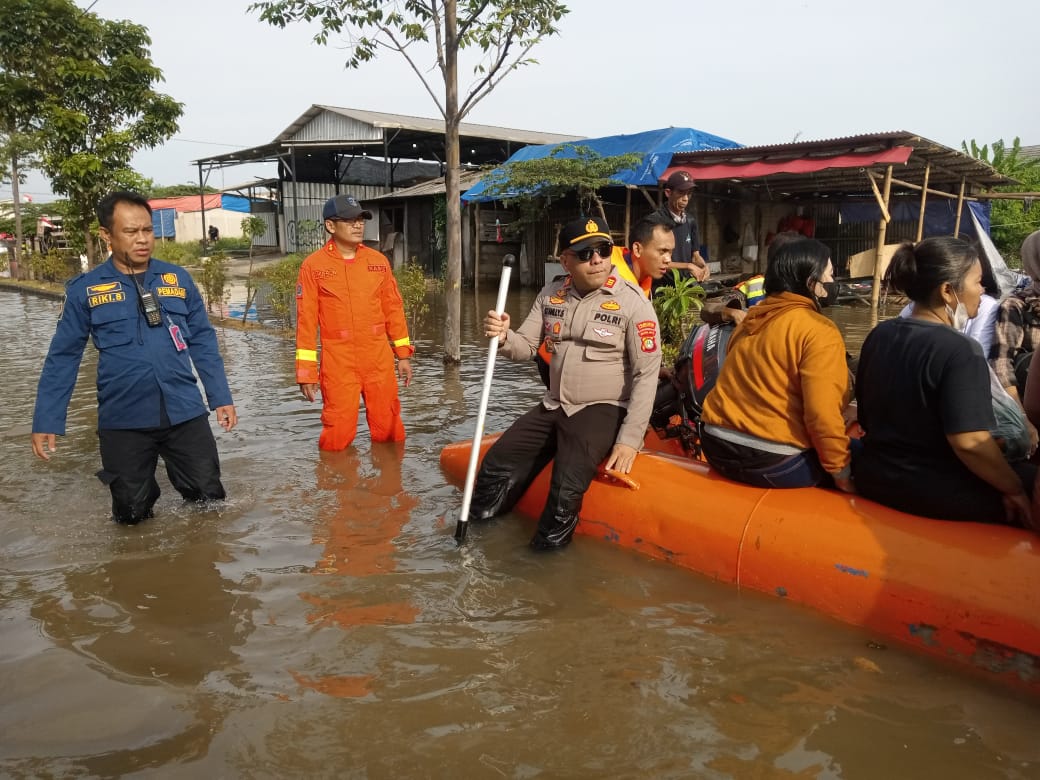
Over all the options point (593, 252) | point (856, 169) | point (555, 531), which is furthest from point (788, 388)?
point (856, 169)

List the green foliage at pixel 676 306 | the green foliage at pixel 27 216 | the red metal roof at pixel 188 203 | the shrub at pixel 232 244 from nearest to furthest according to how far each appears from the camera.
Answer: the green foliage at pixel 676 306 → the shrub at pixel 232 244 → the green foliage at pixel 27 216 → the red metal roof at pixel 188 203

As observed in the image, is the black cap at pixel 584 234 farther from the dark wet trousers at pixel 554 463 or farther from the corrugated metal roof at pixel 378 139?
the corrugated metal roof at pixel 378 139

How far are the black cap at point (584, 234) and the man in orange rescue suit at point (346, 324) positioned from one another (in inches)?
76.2

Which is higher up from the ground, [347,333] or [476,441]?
[347,333]

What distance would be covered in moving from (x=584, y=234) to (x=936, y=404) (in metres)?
1.66

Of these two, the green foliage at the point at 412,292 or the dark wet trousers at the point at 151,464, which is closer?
the dark wet trousers at the point at 151,464

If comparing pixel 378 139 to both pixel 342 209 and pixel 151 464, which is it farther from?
pixel 151 464

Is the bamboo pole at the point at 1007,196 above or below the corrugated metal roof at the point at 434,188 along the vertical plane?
below

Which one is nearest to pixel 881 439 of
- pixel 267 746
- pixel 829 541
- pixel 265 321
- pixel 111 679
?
pixel 829 541

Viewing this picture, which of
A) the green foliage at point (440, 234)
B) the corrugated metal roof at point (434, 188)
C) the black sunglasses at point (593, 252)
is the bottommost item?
the black sunglasses at point (593, 252)

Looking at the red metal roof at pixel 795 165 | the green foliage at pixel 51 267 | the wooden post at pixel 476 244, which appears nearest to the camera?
the red metal roof at pixel 795 165

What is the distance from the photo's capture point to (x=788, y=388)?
125 inches

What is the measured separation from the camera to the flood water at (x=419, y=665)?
2.26 meters

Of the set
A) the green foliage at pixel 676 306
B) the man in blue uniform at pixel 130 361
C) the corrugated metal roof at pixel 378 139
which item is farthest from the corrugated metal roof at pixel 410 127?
the man in blue uniform at pixel 130 361
